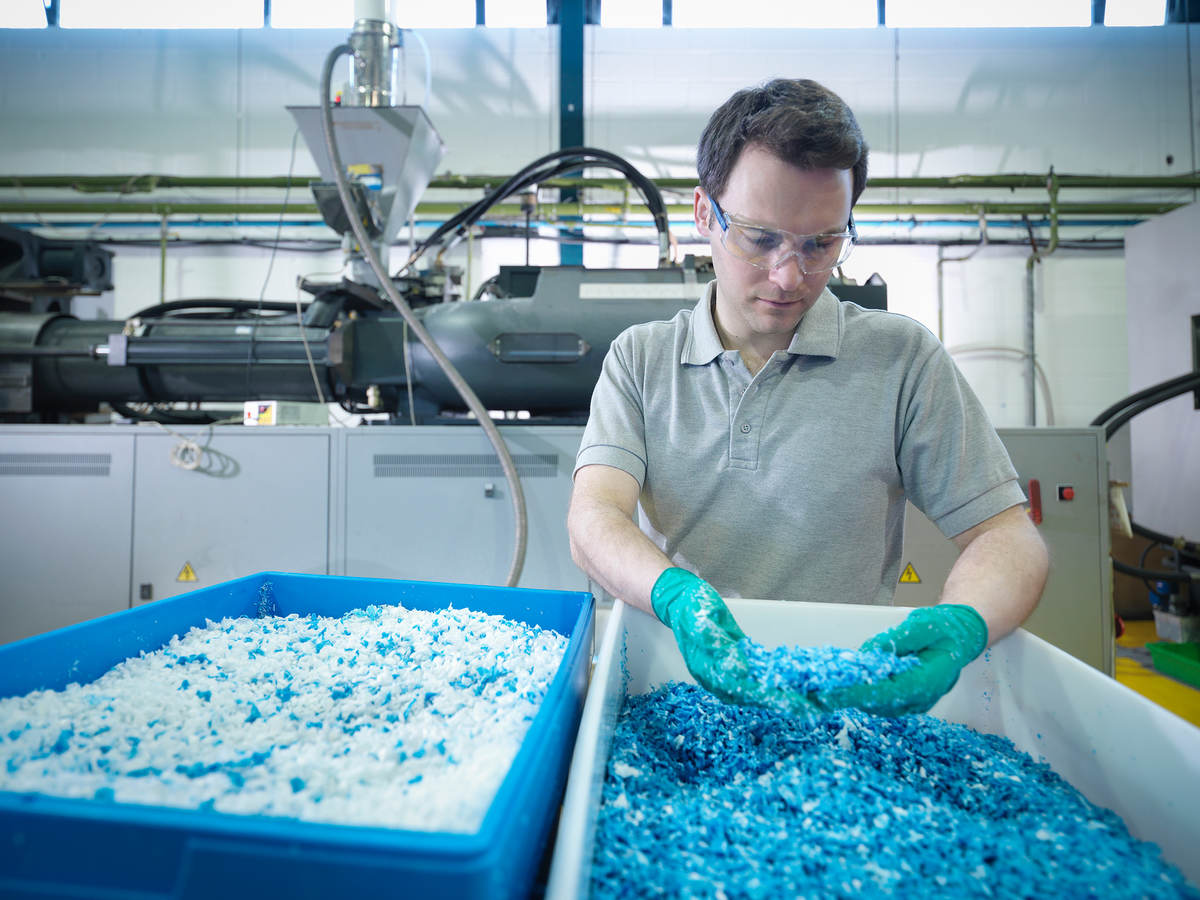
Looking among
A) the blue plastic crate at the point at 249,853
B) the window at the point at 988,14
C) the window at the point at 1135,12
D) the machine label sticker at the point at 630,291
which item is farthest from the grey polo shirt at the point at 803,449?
the window at the point at 1135,12

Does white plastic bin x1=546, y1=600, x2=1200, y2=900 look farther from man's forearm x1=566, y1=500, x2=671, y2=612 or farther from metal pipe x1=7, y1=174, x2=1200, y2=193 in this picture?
metal pipe x1=7, y1=174, x2=1200, y2=193

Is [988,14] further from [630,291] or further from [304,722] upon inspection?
[304,722]

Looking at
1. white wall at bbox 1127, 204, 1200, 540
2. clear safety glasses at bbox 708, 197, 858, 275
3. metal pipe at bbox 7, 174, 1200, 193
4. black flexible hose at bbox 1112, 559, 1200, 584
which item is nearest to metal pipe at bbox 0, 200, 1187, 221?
metal pipe at bbox 7, 174, 1200, 193

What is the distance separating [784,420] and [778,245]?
0.24 m

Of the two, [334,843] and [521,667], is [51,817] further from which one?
[521,667]

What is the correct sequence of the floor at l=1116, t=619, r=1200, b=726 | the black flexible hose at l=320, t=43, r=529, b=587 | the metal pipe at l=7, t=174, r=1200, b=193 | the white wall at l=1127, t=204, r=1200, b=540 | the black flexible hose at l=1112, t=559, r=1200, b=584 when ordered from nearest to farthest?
the black flexible hose at l=320, t=43, r=529, b=587 < the floor at l=1116, t=619, r=1200, b=726 < the black flexible hose at l=1112, t=559, r=1200, b=584 < the white wall at l=1127, t=204, r=1200, b=540 < the metal pipe at l=7, t=174, r=1200, b=193

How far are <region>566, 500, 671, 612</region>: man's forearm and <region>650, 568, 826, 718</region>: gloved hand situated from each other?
42 mm

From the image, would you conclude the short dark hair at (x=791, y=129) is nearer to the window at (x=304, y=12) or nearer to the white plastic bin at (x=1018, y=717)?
the white plastic bin at (x=1018, y=717)

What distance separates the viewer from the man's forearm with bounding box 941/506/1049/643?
0.62 metres

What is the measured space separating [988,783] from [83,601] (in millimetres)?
2263

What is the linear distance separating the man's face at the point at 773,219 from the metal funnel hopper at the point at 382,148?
1.15 metres

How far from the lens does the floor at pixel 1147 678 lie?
2018 mm

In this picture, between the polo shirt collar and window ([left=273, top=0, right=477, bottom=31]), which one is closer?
the polo shirt collar

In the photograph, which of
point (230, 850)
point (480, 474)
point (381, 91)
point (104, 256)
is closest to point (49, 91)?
point (104, 256)
